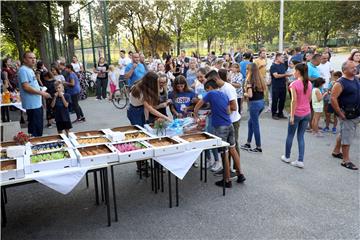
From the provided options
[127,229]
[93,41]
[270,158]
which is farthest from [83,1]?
[127,229]

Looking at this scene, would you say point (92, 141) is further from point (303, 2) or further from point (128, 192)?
point (303, 2)

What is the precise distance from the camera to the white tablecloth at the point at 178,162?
3.61 metres

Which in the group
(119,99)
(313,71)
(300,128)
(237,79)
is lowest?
(119,99)

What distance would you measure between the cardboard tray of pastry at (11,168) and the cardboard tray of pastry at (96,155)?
53 centimetres

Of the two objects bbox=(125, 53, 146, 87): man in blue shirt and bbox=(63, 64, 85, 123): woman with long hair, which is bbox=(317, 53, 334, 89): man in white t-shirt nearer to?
bbox=(125, 53, 146, 87): man in blue shirt

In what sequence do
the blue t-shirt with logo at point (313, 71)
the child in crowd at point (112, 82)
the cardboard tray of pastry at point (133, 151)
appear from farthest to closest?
1. the child in crowd at point (112, 82)
2. the blue t-shirt with logo at point (313, 71)
3. the cardboard tray of pastry at point (133, 151)

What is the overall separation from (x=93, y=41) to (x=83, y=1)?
391cm

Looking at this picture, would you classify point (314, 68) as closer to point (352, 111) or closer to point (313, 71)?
point (313, 71)

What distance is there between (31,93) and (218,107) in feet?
10.6

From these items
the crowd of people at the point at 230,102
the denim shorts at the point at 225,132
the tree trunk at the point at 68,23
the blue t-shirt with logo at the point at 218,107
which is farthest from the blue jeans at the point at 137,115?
the tree trunk at the point at 68,23

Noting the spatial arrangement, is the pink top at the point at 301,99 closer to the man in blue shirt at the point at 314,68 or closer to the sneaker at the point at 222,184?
the sneaker at the point at 222,184

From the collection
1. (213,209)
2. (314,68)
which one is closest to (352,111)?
(314,68)

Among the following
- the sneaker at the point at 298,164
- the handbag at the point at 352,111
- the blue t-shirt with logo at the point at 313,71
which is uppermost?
the blue t-shirt with logo at the point at 313,71

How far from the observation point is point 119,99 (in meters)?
11.1
